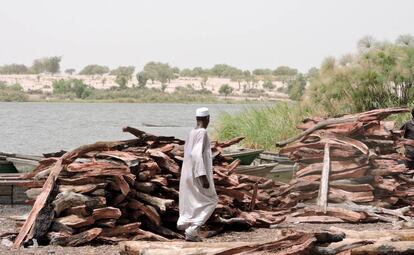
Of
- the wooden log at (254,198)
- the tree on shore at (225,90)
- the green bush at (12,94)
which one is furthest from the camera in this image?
the tree on shore at (225,90)

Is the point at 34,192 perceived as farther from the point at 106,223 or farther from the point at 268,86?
the point at 268,86

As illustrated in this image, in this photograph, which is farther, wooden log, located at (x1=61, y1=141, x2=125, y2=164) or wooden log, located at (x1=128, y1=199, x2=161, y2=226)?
wooden log, located at (x1=61, y1=141, x2=125, y2=164)

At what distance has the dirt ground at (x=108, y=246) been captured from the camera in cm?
1024

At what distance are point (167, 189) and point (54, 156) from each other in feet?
7.35

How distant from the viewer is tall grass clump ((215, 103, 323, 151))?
26.9 m

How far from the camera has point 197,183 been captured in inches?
438

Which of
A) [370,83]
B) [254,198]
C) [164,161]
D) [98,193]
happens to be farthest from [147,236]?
[370,83]

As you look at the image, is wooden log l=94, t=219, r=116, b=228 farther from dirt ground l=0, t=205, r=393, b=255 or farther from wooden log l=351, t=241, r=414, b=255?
wooden log l=351, t=241, r=414, b=255

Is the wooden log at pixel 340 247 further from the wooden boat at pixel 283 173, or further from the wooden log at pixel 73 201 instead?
the wooden boat at pixel 283 173

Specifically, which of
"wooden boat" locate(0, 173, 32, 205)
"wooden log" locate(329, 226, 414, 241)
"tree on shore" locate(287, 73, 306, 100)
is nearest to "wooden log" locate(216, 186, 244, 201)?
"wooden log" locate(329, 226, 414, 241)

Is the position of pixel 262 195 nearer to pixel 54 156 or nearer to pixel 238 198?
pixel 238 198

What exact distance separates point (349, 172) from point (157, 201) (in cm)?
468

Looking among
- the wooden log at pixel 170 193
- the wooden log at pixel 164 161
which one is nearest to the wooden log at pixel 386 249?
the wooden log at pixel 170 193

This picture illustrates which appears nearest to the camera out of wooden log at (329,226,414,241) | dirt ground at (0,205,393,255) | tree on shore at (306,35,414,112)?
wooden log at (329,226,414,241)
